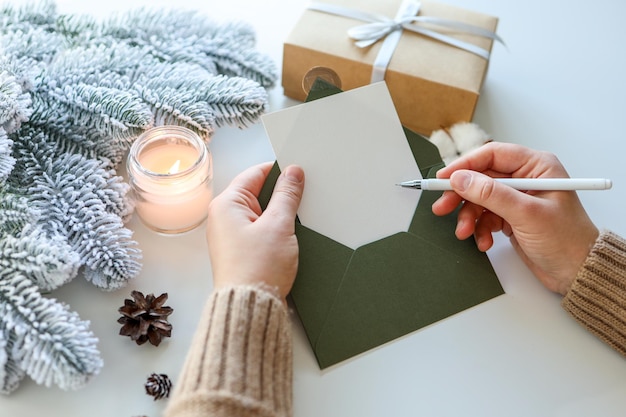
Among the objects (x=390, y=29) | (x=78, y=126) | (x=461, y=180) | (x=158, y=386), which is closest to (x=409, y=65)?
(x=390, y=29)

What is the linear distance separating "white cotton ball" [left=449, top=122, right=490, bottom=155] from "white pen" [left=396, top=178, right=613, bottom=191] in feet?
0.49

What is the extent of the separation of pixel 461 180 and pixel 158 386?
19.2 inches

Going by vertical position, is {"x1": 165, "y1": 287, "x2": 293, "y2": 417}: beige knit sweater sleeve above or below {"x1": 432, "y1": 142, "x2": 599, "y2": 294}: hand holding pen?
below

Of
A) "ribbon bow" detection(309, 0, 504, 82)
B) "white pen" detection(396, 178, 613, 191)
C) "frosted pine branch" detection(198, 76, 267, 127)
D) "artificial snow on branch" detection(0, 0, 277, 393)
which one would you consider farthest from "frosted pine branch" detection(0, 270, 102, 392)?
"ribbon bow" detection(309, 0, 504, 82)

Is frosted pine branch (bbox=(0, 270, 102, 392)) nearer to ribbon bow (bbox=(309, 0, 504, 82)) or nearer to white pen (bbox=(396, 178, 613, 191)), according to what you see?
white pen (bbox=(396, 178, 613, 191))

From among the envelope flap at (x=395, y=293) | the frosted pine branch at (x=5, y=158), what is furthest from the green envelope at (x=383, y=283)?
the frosted pine branch at (x=5, y=158)

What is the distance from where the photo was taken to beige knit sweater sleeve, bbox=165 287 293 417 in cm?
62

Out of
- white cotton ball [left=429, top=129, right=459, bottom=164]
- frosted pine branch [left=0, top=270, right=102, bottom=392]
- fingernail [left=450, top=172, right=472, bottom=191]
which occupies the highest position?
fingernail [left=450, top=172, right=472, bottom=191]

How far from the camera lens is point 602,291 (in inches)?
31.9

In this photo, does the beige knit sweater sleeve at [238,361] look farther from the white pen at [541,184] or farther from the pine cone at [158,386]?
the white pen at [541,184]

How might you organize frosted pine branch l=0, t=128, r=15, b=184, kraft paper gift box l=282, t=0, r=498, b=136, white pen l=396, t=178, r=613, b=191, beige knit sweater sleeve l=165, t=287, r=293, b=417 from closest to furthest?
beige knit sweater sleeve l=165, t=287, r=293, b=417 < frosted pine branch l=0, t=128, r=15, b=184 < white pen l=396, t=178, r=613, b=191 < kraft paper gift box l=282, t=0, r=498, b=136

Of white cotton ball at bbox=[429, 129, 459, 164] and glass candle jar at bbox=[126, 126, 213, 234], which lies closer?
glass candle jar at bbox=[126, 126, 213, 234]

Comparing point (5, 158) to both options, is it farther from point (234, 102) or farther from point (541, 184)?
point (541, 184)

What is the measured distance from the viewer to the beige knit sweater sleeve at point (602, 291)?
2.63 ft
